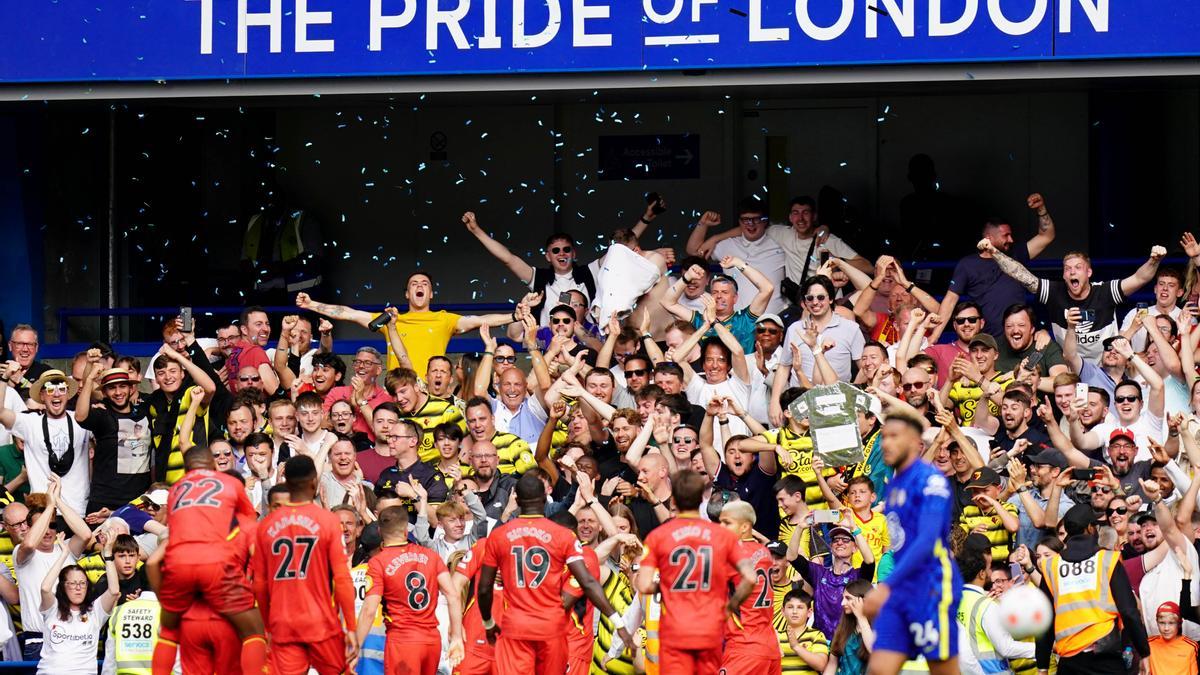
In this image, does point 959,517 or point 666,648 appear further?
point 959,517

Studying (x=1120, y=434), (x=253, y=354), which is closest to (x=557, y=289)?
(x=253, y=354)

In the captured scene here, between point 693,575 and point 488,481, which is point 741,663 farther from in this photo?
point 488,481

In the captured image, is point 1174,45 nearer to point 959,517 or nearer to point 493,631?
point 959,517

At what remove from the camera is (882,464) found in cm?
Result: 1439

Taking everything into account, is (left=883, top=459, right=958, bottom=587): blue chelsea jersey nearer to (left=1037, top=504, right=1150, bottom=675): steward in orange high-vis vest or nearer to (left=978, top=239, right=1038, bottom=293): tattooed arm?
(left=1037, top=504, right=1150, bottom=675): steward in orange high-vis vest

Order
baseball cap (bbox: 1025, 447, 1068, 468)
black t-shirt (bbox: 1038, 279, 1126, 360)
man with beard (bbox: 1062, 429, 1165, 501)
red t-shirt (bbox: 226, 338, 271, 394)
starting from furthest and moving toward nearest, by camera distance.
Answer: red t-shirt (bbox: 226, 338, 271, 394), black t-shirt (bbox: 1038, 279, 1126, 360), baseball cap (bbox: 1025, 447, 1068, 468), man with beard (bbox: 1062, 429, 1165, 501)

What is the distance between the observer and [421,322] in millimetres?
16703

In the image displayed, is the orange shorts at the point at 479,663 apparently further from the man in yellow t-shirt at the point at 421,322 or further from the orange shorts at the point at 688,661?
the man in yellow t-shirt at the point at 421,322

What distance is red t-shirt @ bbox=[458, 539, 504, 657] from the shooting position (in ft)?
42.7

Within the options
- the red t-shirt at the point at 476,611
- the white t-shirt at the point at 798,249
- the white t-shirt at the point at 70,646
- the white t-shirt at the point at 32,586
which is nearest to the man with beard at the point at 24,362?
the white t-shirt at the point at 32,586

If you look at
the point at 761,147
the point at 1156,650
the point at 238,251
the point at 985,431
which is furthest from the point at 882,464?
the point at 238,251

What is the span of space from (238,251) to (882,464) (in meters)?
8.76

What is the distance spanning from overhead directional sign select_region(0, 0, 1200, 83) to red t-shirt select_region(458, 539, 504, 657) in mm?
5041

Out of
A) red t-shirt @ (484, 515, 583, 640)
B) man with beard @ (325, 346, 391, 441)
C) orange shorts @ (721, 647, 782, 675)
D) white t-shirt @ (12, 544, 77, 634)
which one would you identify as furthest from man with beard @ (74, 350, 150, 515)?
orange shorts @ (721, 647, 782, 675)
